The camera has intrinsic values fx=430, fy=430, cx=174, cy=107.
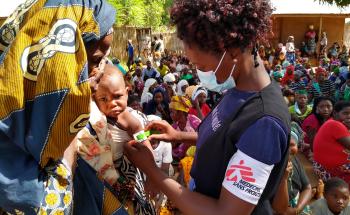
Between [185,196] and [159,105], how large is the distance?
576cm

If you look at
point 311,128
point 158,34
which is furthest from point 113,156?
point 158,34

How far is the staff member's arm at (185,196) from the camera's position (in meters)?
1.46

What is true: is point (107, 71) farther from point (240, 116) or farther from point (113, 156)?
point (240, 116)

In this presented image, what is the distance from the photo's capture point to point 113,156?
1.88 metres

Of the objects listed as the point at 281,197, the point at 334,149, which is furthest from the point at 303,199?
the point at 281,197

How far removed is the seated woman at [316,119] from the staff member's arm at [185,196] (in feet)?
16.2

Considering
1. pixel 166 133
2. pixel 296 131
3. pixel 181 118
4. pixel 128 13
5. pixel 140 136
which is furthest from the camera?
pixel 128 13

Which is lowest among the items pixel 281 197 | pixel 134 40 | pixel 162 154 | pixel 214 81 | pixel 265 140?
pixel 134 40

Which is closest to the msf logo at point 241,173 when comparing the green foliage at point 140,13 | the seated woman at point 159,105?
the seated woman at point 159,105

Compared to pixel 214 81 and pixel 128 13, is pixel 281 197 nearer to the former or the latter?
pixel 214 81

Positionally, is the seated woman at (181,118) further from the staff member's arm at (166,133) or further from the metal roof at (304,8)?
the metal roof at (304,8)

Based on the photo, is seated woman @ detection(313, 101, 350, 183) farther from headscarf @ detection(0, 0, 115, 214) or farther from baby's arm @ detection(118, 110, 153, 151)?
headscarf @ detection(0, 0, 115, 214)

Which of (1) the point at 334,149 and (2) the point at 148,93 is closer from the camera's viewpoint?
(1) the point at 334,149

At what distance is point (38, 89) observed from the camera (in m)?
1.16
